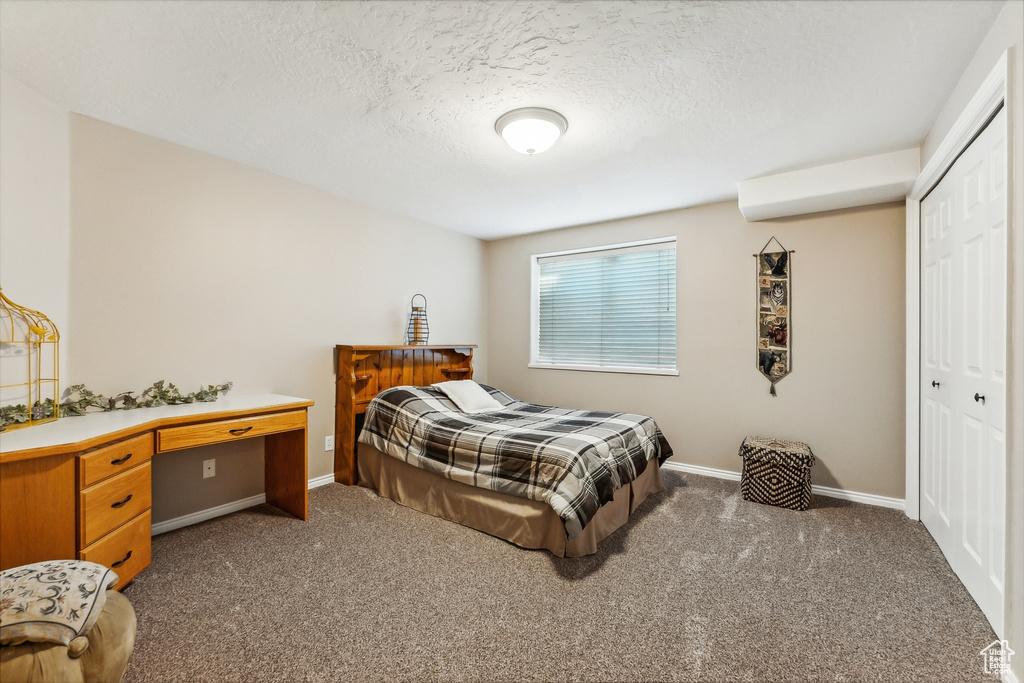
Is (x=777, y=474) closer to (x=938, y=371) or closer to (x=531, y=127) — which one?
(x=938, y=371)

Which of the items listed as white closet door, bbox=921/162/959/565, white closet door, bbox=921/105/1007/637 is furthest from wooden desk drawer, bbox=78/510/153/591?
white closet door, bbox=921/162/959/565

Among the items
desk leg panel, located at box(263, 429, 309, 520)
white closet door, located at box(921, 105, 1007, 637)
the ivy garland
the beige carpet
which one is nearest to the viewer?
the beige carpet

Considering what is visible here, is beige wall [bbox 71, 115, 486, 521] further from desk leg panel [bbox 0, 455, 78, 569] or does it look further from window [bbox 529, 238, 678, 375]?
window [bbox 529, 238, 678, 375]

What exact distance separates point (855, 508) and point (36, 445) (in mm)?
4489

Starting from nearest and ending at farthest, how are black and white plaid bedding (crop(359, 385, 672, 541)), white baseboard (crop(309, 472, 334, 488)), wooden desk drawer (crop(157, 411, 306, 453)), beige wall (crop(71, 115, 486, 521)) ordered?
wooden desk drawer (crop(157, 411, 306, 453))
black and white plaid bedding (crop(359, 385, 672, 541))
beige wall (crop(71, 115, 486, 521))
white baseboard (crop(309, 472, 334, 488))

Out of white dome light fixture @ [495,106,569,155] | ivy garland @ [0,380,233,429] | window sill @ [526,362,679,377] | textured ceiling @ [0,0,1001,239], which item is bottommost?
ivy garland @ [0,380,233,429]

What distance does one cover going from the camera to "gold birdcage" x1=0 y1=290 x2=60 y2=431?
210 centimetres

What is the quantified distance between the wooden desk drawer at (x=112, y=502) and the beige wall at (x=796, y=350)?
341 cm

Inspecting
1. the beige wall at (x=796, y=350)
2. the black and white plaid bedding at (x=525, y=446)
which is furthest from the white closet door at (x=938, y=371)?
the black and white plaid bedding at (x=525, y=446)

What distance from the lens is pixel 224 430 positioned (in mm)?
2430

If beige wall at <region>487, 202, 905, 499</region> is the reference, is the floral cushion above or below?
below

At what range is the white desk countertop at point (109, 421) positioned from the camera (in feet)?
5.74

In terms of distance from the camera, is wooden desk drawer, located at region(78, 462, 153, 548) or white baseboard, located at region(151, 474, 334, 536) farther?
white baseboard, located at region(151, 474, 334, 536)

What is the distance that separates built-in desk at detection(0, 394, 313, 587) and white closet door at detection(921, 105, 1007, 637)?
3.49 meters
